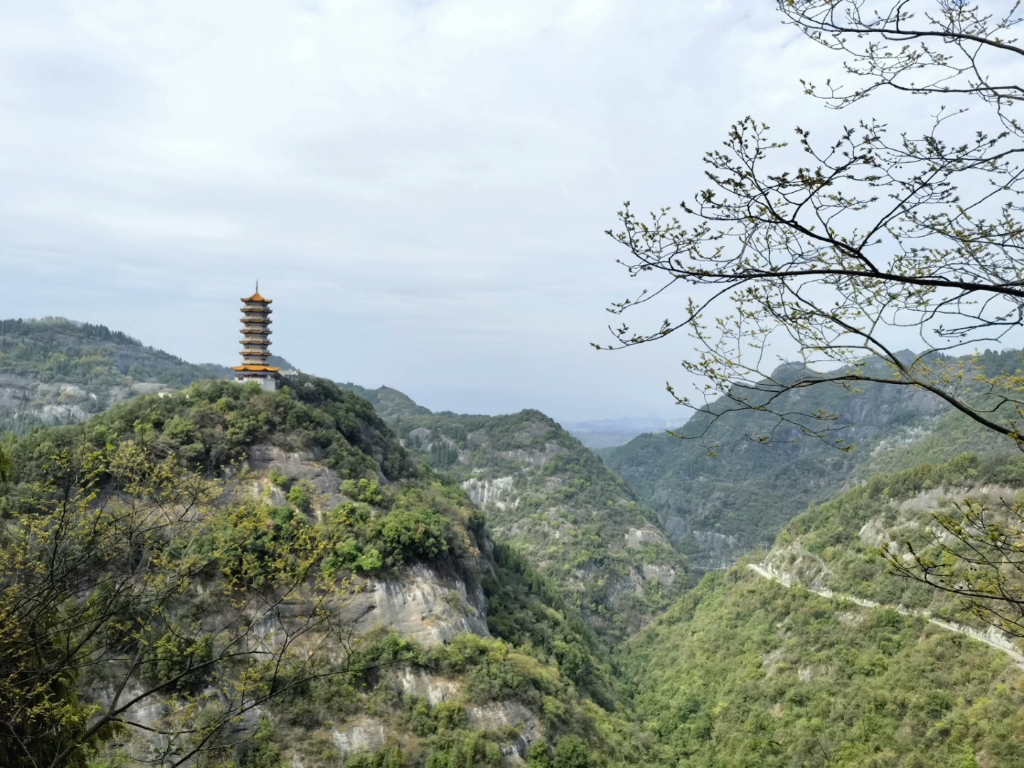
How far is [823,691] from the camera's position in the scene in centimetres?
2762

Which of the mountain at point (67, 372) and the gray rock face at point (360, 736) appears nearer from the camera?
the gray rock face at point (360, 736)

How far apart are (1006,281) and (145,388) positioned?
336 feet

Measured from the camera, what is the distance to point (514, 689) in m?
22.8

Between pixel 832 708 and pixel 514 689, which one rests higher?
pixel 514 689

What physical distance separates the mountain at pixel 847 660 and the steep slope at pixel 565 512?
11.9 m

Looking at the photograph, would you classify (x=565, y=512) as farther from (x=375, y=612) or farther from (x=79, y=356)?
(x=79, y=356)

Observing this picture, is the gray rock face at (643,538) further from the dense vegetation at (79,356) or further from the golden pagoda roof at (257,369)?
the dense vegetation at (79,356)

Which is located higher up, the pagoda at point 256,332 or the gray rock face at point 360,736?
the pagoda at point 256,332

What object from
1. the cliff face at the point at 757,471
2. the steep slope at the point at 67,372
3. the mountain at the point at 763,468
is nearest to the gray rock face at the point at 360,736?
the mountain at the point at 763,468

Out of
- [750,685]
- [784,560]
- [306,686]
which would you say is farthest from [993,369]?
[306,686]

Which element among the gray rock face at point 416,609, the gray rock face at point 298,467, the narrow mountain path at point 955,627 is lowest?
the narrow mountain path at point 955,627

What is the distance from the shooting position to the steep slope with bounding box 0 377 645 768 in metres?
19.8

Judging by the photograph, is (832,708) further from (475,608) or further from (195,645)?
(195,645)

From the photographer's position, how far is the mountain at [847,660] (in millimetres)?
21469
